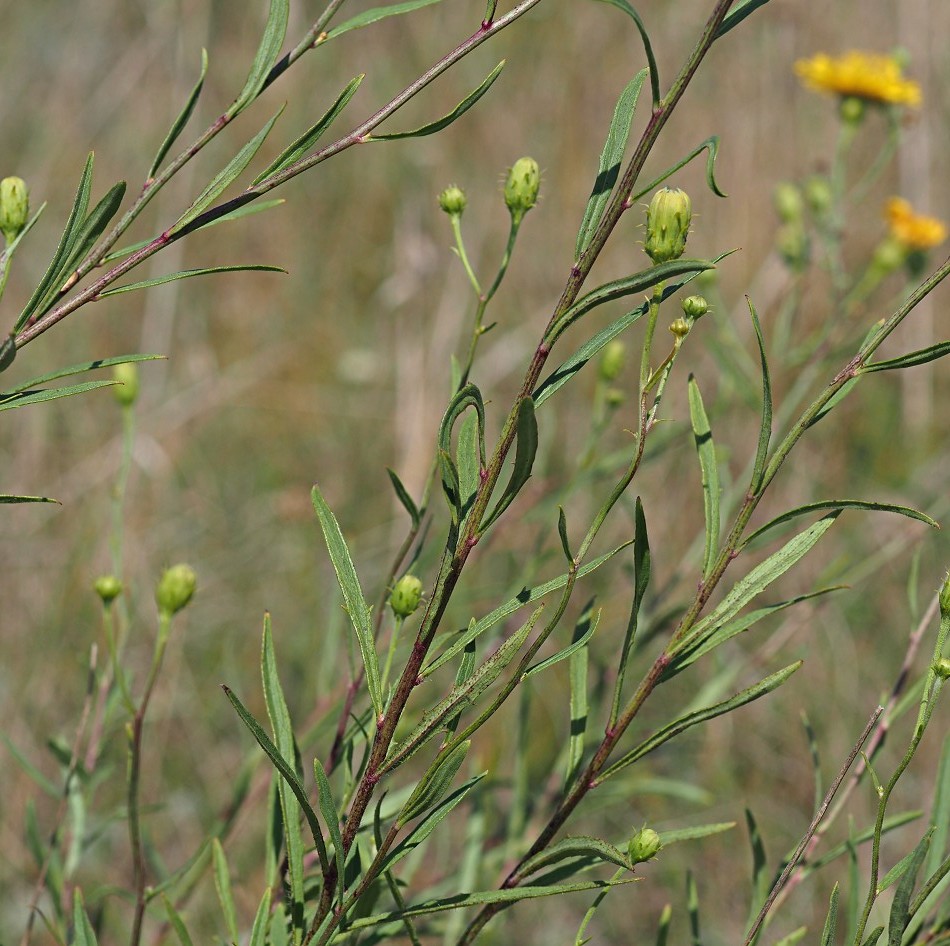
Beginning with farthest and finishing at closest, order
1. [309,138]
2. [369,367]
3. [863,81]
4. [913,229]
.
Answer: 1. [369,367]
2. [863,81]
3. [913,229]
4. [309,138]

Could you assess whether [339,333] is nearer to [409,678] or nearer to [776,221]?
[776,221]

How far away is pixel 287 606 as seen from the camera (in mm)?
2891

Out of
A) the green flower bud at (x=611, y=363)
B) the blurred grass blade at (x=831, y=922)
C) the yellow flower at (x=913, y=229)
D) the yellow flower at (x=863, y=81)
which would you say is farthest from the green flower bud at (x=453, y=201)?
the yellow flower at (x=863, y=81)

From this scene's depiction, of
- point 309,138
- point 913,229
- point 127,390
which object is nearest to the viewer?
point 309,138

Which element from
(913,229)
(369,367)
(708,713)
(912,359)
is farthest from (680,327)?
(369,367)

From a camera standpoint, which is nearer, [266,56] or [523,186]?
[266,56]

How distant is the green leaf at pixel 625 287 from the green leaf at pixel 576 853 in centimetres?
31

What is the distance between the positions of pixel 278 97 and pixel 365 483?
78.0 inches

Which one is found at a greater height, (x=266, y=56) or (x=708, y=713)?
(x=266, y=56)

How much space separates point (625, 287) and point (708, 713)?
28 centimetres

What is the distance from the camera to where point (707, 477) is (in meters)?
0.78

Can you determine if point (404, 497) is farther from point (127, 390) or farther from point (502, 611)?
point (127, 390)

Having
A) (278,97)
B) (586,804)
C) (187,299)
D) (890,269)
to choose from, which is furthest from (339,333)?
(586,804)

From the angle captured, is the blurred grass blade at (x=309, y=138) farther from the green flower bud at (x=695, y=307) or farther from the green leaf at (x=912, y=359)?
the green leaf at (x=912, y=359)
